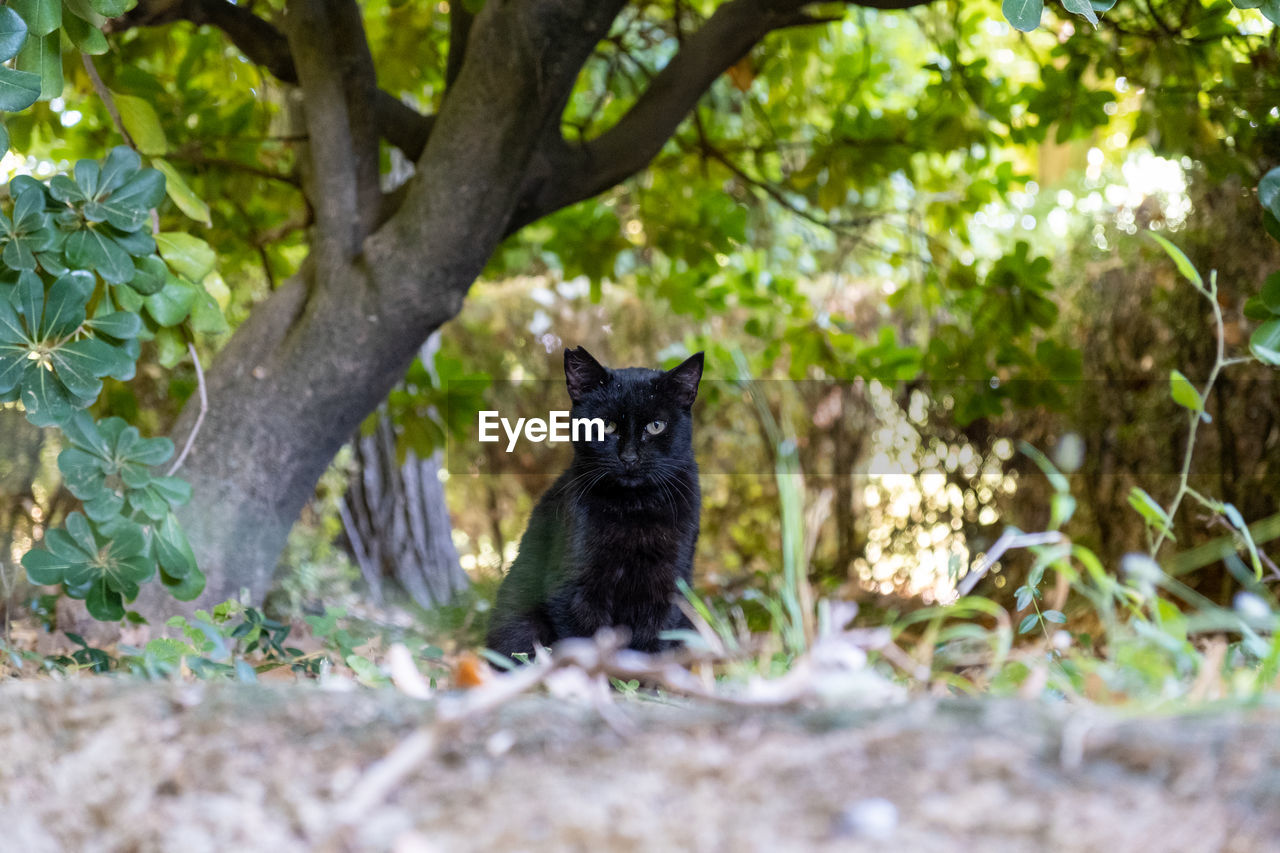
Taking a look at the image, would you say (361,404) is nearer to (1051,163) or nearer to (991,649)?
(991,649)

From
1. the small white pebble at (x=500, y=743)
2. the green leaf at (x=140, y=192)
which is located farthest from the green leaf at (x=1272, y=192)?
the green leaf at (x=140, y=192)

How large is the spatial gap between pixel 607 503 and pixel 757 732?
1674 millimetres

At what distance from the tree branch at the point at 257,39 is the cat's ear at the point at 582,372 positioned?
0.91 m

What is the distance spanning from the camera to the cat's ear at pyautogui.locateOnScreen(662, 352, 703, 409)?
2420 mm

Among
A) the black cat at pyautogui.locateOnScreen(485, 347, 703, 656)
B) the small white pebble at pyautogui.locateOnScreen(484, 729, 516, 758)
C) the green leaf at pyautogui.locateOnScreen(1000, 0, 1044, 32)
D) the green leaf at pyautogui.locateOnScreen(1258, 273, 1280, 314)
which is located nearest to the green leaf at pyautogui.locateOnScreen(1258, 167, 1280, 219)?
the green leaf at pyautogui.locateOnScreen(1258, 273, 1280, 314)

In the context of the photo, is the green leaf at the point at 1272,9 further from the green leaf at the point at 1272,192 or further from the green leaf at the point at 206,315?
the green leaf at the point at 206,315

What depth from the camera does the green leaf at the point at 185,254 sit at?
1.89 meters

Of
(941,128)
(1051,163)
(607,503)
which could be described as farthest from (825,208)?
(1051,163)

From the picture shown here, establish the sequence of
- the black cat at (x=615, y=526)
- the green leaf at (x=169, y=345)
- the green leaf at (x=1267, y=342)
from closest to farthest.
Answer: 1. the green leaf at (x=1267, y=342)
2. the green leaf at (x=169, y=345)
3. the black cat at (x=615, y=526)

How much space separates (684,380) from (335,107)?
120 cm

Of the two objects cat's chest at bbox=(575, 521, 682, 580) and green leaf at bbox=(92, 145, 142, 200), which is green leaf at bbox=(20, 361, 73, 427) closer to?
green leaf at bbox=(92, 145, 142, 200)

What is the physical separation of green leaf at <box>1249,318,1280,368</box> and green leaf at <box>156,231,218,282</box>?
1970 millimetres

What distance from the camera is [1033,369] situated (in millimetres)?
3551

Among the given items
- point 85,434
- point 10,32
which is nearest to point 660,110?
point 10,32
